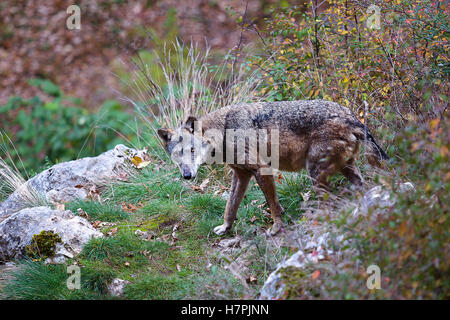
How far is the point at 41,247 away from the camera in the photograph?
536cm

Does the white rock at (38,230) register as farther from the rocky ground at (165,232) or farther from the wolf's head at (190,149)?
the wolf's head at (190,149)

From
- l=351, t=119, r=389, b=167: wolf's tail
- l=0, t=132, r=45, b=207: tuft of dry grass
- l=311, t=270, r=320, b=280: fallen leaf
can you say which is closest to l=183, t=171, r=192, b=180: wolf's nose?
l=351, t=119, r=389, b=167: wolf's tail

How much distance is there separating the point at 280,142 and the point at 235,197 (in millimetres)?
921

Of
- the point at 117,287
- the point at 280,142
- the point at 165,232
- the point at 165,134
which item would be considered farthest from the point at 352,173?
the point at 117,287

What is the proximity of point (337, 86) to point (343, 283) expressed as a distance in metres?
3.82

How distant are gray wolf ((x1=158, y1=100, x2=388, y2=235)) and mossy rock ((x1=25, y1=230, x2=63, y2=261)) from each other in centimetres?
175

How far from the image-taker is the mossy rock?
5344 mm

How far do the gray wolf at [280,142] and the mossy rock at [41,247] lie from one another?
175 centimetres

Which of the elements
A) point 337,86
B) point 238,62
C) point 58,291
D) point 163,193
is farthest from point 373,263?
point 238,62

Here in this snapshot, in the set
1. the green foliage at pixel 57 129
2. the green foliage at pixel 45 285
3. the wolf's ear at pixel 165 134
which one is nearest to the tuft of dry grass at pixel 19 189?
the green foliage at pixel 57 129

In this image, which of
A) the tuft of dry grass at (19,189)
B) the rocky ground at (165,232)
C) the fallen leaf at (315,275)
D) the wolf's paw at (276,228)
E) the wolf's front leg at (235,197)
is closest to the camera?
the fallen leaf at (315,275)

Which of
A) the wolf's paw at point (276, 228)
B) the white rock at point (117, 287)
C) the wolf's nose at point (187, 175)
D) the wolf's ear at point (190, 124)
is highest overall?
the wolf's ear at point (190, 124)

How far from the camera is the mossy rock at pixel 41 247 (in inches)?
210

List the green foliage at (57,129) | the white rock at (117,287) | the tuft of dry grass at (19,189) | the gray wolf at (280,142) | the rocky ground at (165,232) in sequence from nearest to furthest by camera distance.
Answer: the rocky ground at (165,232) → the white rock at (117,287) → the gray wolf at (280,142) → the tuft of dry grass at (19,189) → the green foliage at (57,129)
